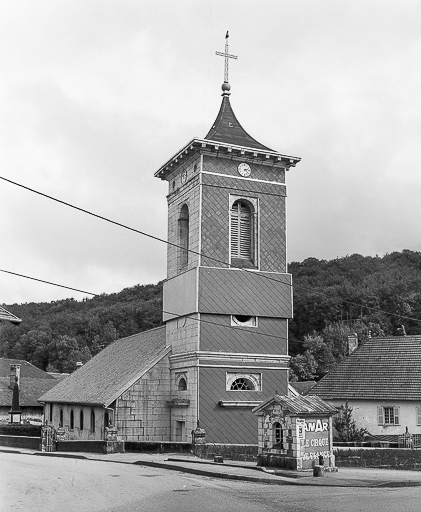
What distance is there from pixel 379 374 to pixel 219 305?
14.5 m

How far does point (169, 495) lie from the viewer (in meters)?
16.9

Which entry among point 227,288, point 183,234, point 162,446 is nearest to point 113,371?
point 183,234

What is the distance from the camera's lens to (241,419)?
1239 inches

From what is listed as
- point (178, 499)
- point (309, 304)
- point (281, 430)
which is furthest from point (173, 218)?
point (309, 304)

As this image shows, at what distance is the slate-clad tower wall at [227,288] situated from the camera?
103 feet

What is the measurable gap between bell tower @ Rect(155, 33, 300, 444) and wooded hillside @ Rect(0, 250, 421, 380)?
50254 millimetres

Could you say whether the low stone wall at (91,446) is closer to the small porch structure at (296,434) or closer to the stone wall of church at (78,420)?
the stone wall of church at (78,420)

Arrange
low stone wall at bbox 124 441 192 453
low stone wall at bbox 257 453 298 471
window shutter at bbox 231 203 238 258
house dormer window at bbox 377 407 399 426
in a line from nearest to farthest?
low stone wall at bbox 257 453 298 471
low stone wall at bbox 124 441 192 453
window shutter at bbox 231 203 238 258
house dormer window at bbox 377 407 399 426

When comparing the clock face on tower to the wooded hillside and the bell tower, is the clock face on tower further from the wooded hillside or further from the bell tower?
the wooded hillside

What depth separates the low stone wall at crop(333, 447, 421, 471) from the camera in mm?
25109

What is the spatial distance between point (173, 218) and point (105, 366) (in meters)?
12.6

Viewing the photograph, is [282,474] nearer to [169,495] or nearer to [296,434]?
[296,434]

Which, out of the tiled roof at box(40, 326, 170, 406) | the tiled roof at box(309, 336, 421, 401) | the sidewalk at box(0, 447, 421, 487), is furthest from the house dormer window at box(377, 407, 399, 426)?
the sidewalk at box(0, 447, 421, 487)

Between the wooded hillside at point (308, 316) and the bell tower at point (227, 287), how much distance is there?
5025 centimetres
